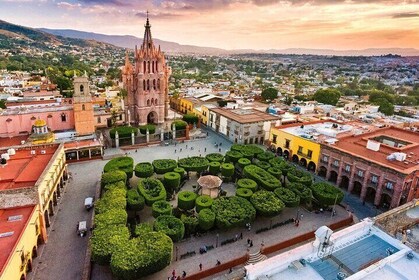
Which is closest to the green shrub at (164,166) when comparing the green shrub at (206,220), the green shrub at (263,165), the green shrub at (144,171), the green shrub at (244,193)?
the green shrub at (144,171)

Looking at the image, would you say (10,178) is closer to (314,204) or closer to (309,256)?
(309,256)

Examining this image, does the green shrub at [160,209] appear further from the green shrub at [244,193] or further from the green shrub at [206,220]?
the green shrub at [244,193]

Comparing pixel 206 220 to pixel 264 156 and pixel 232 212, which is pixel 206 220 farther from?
pixel 264 156

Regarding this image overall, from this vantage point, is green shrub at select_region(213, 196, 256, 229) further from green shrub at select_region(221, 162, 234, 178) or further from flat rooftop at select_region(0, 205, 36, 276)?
flat rooftop at select_region(0, 205, 36, 276)

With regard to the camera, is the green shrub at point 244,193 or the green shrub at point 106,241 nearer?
the green shrub at point 106,241

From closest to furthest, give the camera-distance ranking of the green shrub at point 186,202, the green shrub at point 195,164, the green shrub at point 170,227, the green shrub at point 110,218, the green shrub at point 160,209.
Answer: the green shrub at point 110,218, the green shrub at point 170,227, the green shrub at point 160,209, the green shrub at point 186,202, the green shrub at point 195,164
